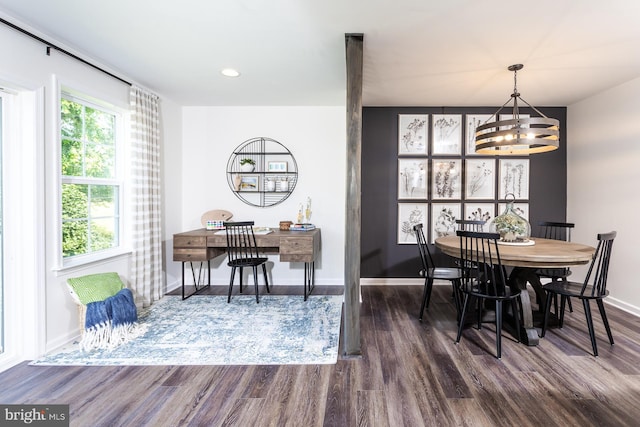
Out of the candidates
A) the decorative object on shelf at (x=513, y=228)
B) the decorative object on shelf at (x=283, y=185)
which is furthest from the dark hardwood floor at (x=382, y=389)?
the decorative object on shelf at (x=283, y=185)

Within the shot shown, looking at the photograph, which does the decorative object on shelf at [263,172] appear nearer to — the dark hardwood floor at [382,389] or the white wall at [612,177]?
the dark hardwood floor at [382,389]

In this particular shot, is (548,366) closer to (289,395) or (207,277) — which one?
(289,395)

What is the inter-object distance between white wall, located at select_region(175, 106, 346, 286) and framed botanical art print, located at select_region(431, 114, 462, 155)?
4.13 ft

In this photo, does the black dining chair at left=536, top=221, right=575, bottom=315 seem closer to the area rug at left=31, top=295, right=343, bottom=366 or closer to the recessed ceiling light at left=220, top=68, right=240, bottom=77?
the area rug at left=31, top=295, right=343, bottom=366

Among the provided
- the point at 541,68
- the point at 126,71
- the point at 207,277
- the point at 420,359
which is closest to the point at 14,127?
the point at 126,71

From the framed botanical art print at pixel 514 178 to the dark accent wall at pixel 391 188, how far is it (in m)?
0.07

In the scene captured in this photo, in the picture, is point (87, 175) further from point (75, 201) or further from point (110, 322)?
point (110, 322)

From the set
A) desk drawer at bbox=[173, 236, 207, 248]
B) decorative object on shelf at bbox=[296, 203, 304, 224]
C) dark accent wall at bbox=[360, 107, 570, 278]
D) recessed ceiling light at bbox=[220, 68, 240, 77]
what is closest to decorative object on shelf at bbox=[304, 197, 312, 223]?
decorative object on shelf at bbox=[296, 203, 304, 224]

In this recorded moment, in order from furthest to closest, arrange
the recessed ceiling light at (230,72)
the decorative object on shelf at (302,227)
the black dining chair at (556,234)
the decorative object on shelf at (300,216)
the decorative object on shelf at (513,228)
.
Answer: the decorative object on shelf at (300,216) < the decorative object on shelf at (302,227) < the black dining chair at (556,234) < the recessed ceiling light at (230,72) < the decorative object on shelf at (513,228)

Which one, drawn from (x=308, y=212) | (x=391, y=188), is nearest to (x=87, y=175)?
(x=308, y=212)

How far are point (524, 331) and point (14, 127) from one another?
4.21 metres

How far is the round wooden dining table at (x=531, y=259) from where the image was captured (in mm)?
2295

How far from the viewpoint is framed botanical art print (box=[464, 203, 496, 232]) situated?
419 cm

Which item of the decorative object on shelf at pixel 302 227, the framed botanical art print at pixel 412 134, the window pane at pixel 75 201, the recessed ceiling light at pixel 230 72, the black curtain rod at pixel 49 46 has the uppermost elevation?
the recessed ceiling light at pixel 230 72
